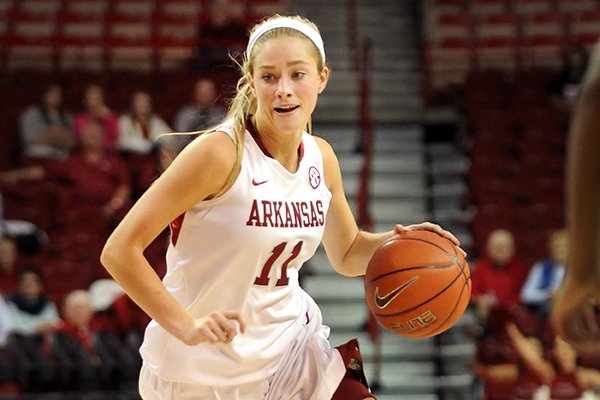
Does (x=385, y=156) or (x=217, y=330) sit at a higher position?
(x=217, y=330)

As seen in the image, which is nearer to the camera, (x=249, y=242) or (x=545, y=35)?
(x=249, y=242)

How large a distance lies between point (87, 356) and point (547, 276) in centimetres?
325

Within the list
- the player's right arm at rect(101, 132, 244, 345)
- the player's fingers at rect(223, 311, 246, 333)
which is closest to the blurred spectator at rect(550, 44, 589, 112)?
the player's right arm at rect(101, 132, 244, 345)

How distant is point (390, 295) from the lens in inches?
127

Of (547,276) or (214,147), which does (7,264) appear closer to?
(547,276)

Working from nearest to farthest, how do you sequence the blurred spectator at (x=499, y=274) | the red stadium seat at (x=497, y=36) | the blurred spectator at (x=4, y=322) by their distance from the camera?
the blurred spectator at (x=4, y=322) → the blurred spectator at (x=499, y=274) → the red stadium seat at (x=497, y=36)

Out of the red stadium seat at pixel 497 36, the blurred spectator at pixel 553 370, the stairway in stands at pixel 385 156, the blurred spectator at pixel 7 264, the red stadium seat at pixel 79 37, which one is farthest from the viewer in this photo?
the red stadium seat at pixel 497 36

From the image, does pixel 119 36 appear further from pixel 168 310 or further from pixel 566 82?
pixel 168 310

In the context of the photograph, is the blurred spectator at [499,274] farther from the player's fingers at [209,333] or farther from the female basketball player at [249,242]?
the player's fingers at [209,333]

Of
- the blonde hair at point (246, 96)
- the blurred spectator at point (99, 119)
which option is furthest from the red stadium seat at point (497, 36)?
the blonde hair at point (246, 96)

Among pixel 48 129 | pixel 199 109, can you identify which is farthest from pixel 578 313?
pixel 48 129

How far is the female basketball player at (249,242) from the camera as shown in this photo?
295 centimetres

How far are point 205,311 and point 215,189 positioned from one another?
0.37 meters

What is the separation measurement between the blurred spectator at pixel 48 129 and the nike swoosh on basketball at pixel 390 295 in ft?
19.4
